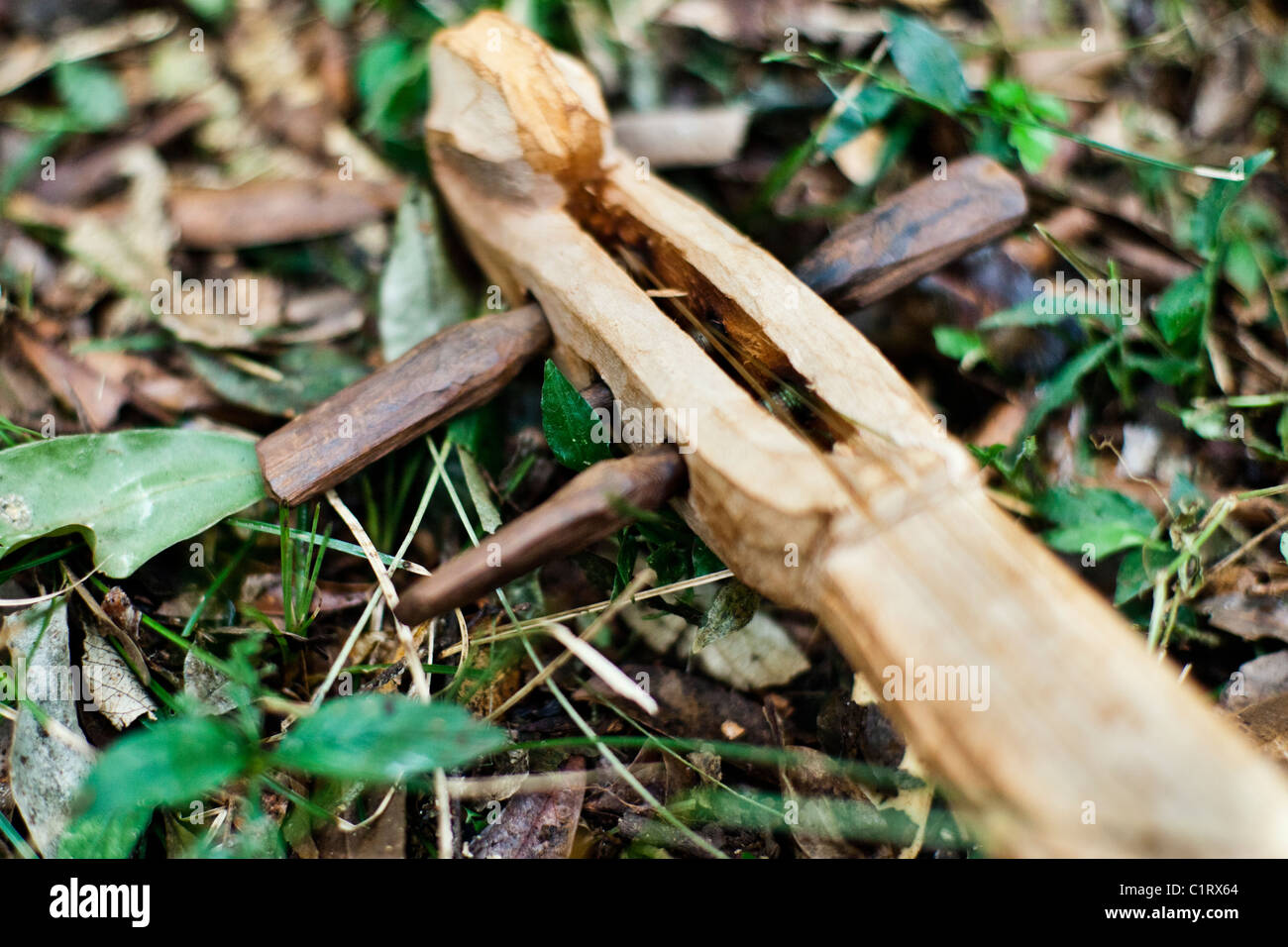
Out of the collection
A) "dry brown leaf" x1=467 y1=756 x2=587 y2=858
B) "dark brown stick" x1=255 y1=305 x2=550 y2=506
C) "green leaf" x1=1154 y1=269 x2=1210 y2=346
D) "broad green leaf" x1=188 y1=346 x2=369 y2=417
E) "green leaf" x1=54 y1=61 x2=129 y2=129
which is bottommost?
"dry brown leaf" x1=467 y1=756 x2=587 y2=858

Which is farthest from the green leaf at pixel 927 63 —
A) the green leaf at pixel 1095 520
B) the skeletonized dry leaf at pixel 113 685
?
the skeletonized dry leaf at pixel 113 685

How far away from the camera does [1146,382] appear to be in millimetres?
2141

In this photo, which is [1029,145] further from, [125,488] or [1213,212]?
[125,488]

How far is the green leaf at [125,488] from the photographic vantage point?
173cm

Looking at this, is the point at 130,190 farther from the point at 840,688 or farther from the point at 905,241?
the point at 840,688

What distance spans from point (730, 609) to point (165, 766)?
36.9 inches

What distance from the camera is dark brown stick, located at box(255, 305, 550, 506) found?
5.58 ft

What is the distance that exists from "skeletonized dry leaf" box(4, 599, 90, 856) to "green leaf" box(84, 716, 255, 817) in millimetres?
376

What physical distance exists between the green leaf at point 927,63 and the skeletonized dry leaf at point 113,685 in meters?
2.17

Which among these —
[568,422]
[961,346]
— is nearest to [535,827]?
[568,422]

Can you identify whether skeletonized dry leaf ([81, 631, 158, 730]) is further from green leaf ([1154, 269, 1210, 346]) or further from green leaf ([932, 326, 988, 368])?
green leaf ([1154, 269, 1210, 346])

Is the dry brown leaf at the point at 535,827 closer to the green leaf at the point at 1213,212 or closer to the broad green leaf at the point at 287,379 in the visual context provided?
the broad green leaf at the point at 287,379

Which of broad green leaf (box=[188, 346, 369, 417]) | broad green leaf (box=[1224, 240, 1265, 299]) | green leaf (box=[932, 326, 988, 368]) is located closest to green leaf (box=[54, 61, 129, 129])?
broad green leaf (box=[188, 346, 369, 417])
